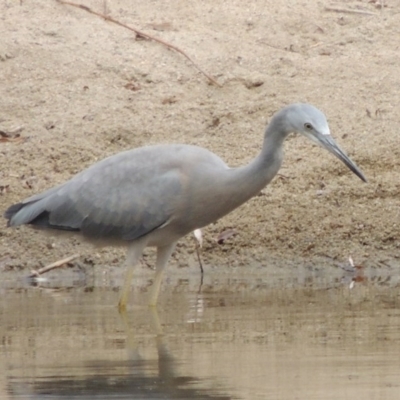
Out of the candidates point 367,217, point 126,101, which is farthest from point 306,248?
point 126,101

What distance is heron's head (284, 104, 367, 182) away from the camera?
8.31 m

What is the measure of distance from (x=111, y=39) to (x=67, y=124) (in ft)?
4.67

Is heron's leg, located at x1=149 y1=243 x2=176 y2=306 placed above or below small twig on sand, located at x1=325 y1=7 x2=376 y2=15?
below

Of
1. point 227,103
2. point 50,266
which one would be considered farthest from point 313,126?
point 227,103

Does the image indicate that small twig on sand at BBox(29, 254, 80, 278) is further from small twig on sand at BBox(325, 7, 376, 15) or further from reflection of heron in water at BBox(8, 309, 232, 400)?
small twig on sand at BBox(325, 7, 376, 15)

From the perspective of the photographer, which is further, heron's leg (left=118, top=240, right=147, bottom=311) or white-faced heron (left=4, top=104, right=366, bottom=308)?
heron's leg (left=118, top=240, right=147, bottom=311)

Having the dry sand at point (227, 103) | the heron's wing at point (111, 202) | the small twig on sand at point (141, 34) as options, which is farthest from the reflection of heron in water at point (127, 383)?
the small twig on sand at point (141, 34)

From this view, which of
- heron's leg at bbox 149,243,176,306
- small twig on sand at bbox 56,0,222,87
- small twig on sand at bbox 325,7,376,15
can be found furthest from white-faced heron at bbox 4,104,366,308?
small twig on sand at bbox 325,7,376,15

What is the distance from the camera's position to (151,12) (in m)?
13.8

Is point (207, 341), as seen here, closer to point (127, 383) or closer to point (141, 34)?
point (127, 383)

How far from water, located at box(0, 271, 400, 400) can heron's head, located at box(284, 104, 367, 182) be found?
98 cm

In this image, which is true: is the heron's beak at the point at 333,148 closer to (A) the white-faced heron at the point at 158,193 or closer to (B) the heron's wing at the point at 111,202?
(A) the white-faced heron at the point at 158,193

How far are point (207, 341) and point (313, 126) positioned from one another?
1.60 meters

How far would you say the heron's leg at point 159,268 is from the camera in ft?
30.2
